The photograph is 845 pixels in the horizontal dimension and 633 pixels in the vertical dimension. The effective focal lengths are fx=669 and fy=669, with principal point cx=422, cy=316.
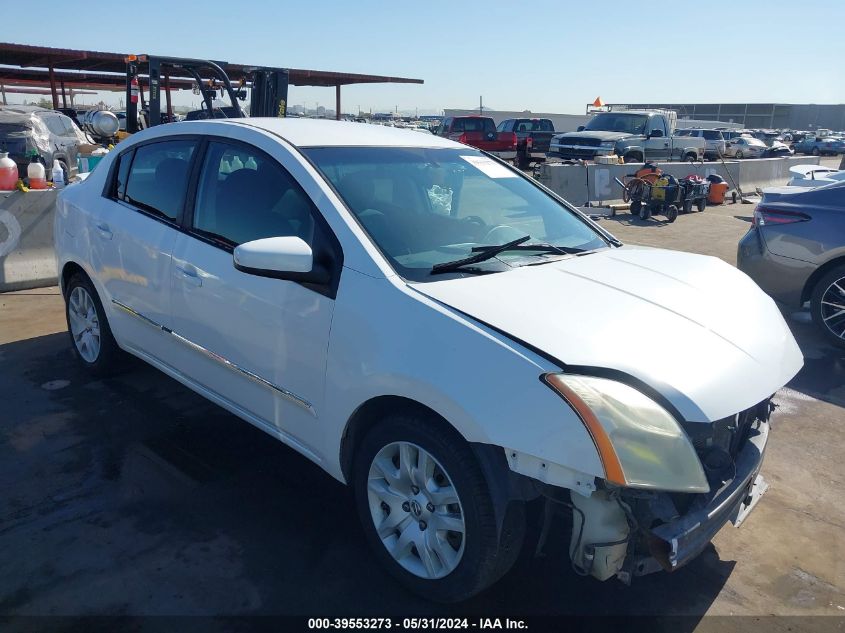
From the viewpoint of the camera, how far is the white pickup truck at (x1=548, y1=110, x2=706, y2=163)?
19.7 meters

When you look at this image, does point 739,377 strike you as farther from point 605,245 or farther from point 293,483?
point 293,483

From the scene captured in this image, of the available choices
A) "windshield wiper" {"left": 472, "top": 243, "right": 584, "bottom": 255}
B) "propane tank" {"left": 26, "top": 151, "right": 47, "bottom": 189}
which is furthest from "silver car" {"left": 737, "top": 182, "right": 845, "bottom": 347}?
"propane tank" {"left": 26, "top": 151, "right": 47, "bottom": 189}

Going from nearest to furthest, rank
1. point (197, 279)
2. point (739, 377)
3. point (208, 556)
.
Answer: point (739, 377) < point (208, 556) < point (197, 279)

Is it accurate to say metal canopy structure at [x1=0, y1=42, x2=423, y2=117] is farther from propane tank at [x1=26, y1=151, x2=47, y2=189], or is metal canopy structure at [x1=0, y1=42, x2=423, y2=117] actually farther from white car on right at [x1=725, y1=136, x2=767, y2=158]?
white car on right at [x1=725, y1=136, x2=767, y2=158]

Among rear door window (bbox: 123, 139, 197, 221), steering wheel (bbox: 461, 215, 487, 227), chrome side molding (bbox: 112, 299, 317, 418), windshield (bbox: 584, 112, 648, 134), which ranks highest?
windshield (bbox: 584, 112, 648, 134)

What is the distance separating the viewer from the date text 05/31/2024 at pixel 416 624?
8.30 ft

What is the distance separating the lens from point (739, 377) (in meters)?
2.41

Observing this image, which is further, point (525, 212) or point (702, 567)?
point (525, 212)

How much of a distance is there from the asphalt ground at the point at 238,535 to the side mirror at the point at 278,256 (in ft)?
4.06

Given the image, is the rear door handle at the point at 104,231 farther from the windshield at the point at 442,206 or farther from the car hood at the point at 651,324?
the car hood at the point at 651,324

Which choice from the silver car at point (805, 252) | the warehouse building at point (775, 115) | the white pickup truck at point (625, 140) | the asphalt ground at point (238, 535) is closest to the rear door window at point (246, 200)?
the asphalt ground at point (238, 535)

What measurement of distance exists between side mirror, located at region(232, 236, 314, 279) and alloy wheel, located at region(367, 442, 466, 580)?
0.81 m

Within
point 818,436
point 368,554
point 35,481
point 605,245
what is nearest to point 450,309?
point 368,554

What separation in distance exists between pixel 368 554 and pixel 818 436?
312cm
